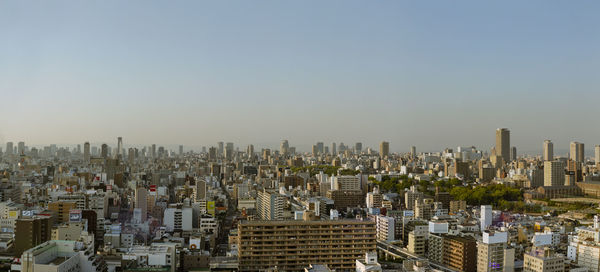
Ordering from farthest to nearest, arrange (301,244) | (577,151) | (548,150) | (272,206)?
(548,150), (577,151), (272,206), (301,244)

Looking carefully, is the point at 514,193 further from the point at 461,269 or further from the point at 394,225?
the point at 461,269

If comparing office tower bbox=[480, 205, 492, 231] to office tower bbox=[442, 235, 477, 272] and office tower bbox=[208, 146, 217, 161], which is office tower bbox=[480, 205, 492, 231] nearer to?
office tower bbox=[442, 235, 477, 272]

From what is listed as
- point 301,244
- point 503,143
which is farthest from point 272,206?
point 503,143

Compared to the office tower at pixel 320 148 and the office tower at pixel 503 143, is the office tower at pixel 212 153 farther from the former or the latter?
the office tower at pixel 503 143

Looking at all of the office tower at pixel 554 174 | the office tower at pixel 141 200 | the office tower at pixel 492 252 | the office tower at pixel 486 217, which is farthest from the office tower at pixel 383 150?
the office tower at pixel 492 252

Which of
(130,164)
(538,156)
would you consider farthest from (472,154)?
(130,164)

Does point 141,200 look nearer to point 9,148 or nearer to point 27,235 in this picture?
point 9,148
